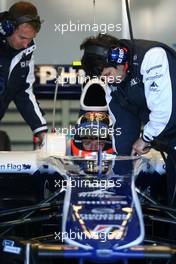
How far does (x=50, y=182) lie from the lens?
3619 millimetres

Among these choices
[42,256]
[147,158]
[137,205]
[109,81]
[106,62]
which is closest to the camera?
[42,256]

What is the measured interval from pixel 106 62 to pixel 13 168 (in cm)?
85

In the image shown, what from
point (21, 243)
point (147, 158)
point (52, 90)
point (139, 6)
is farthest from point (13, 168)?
point (139, 6)

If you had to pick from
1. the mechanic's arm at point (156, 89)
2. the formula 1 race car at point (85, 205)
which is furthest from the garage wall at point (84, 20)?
the mechanic's arm at point (156, 89)

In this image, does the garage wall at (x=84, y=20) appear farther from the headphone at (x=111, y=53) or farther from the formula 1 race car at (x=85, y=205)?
the headphone at (x=111, y=53)

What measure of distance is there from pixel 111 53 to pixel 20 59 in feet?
3.59

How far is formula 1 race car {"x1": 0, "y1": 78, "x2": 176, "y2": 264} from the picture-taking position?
2.66 meters

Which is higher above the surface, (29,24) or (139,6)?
(139,6)

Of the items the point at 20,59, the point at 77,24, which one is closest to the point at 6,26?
the point at 20,59

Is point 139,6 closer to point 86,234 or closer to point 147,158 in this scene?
point 147,158

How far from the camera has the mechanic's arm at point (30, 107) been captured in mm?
4078

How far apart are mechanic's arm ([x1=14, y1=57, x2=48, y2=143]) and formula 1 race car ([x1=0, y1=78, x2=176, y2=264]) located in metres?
0.25

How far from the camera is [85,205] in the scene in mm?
2828

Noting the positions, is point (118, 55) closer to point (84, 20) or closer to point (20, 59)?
point (20, 59)
